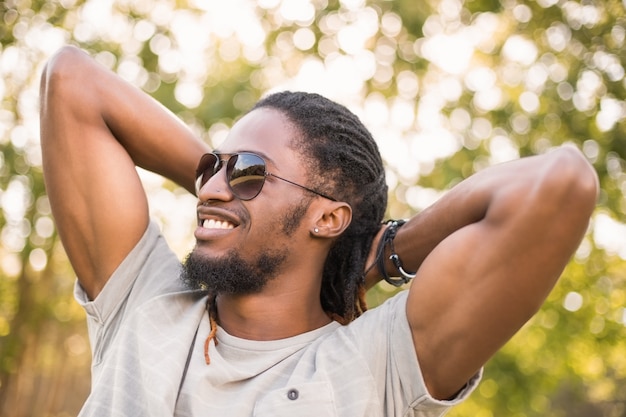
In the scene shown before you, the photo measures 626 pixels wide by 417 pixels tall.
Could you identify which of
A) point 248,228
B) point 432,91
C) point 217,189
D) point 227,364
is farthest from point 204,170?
point 432,91

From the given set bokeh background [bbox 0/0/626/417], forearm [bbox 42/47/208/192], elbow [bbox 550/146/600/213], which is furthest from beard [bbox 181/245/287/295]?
bokeh background [bbox 0/0/626/417]

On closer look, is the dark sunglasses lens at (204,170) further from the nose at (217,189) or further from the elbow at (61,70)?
the elbow at (61,70)

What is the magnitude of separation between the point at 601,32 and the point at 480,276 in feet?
22.9

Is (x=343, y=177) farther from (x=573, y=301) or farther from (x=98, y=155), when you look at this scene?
(x=573, y=301)

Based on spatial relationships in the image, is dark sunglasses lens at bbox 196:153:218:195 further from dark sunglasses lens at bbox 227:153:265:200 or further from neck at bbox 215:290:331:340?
neck at bbox 215:290:331:340

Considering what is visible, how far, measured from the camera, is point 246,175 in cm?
318

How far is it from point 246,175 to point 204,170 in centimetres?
25

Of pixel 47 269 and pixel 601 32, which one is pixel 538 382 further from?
pixel 47 269

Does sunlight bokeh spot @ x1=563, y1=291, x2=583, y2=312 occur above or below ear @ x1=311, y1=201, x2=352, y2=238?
below

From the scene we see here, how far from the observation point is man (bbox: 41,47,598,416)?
254cm

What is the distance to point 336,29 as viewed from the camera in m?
9.88

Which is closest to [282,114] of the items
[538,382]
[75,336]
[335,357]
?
[335,357]

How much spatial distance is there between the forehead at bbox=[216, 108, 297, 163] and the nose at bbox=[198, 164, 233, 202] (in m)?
0.12

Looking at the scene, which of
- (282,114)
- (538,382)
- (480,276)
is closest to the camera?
(480,276)
